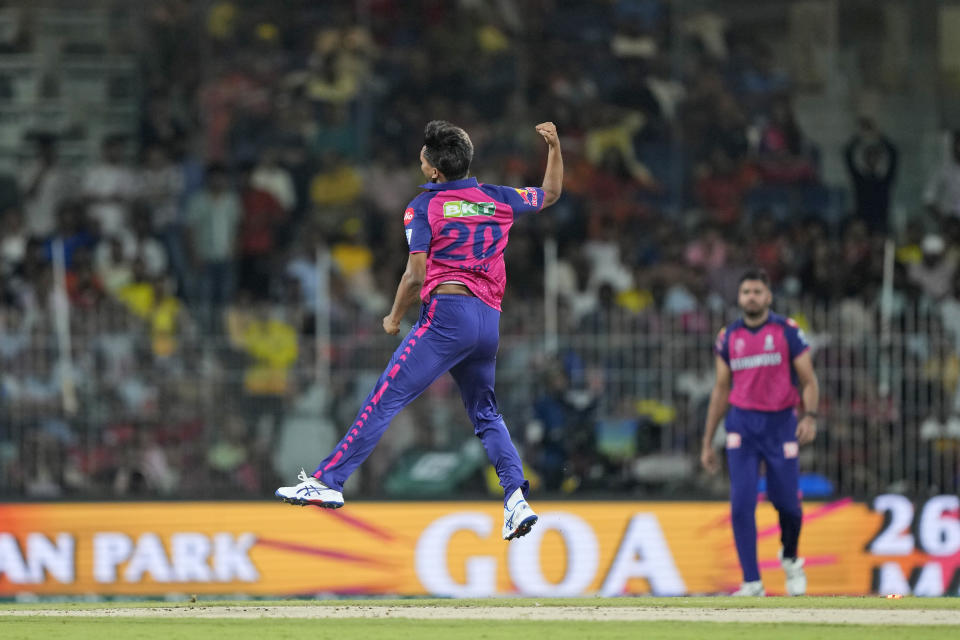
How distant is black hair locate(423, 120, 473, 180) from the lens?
8.33m

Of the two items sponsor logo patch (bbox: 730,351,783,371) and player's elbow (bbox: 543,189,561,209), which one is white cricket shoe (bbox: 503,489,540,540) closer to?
player's elbow (bbox: 543,189,561,209)

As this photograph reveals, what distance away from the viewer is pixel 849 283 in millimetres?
15203

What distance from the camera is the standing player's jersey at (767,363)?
10.9 m

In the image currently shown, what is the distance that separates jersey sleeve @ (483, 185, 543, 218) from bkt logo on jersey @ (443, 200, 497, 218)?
0.08 metres

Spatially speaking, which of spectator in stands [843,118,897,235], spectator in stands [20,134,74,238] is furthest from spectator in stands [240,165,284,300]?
spectator in stands [843,118,897,235]

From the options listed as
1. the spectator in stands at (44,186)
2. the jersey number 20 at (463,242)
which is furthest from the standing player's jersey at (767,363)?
the spectator in stands at (44,186)

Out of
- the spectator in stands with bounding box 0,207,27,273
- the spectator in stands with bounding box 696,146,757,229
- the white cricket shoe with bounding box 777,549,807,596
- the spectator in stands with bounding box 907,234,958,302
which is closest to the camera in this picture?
the white cricket shoe with bounding box 777,549,807,596

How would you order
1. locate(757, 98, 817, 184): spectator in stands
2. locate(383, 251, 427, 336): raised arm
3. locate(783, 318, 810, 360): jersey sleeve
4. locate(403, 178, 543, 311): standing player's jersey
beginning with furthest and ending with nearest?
locate(757, 98, 817, 184): spectator in stands
locate(783, 318, 810, 360): jersey sleeve
locate(403, 178, 543, 311): standing player's jersey
locate(383, 251, 427, 336): raised arm

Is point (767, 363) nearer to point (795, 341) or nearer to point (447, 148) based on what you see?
point (795, 341)

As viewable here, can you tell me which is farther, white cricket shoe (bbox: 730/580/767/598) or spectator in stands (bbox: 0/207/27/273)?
spectator in stands (bbox: 0/207/27/273)

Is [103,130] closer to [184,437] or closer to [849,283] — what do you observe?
[184,437]

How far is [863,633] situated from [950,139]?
10.6 meters

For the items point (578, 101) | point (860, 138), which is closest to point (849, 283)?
point (860, 138)

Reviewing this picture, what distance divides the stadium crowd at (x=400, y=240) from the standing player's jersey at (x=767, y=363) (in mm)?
2631
